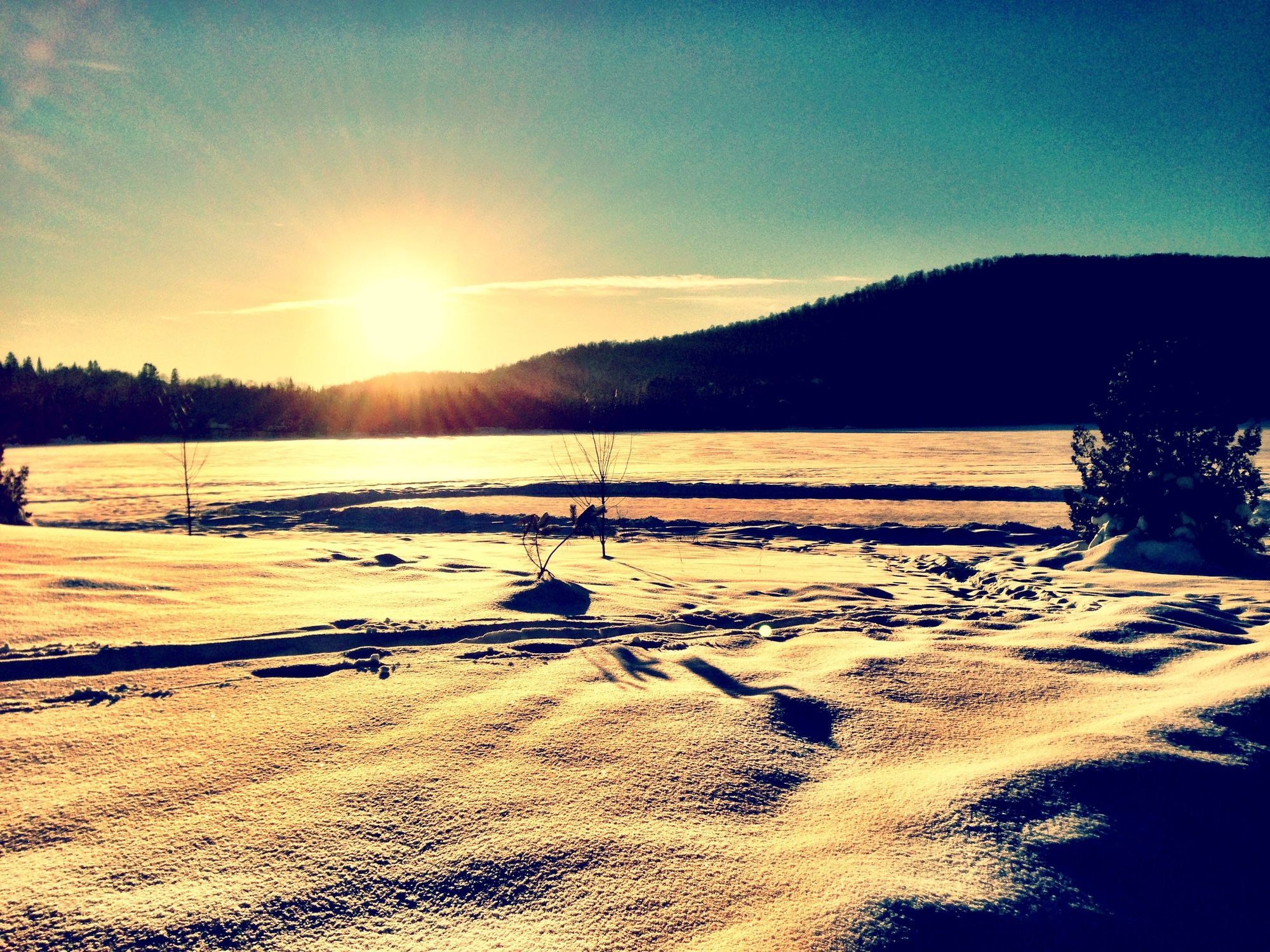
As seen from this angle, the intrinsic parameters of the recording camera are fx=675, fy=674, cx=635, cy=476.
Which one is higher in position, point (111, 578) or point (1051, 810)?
point (111, 578)

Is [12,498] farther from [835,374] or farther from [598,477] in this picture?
[835,374]

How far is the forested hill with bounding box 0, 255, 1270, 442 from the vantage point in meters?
39.0

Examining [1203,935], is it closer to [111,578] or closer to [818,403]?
[111,578]

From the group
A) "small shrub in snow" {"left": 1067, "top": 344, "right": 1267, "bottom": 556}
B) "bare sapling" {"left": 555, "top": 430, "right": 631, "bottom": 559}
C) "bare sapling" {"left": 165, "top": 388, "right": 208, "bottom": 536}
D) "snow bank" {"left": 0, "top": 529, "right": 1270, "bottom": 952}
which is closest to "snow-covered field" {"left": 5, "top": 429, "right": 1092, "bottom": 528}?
"bare sapling" {"left": 165, "top": 388, "right": 208, "bottom": 536}

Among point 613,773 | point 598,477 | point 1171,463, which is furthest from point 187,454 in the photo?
point 1171,463

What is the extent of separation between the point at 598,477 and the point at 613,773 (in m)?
14.6

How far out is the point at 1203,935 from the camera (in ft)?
5.36

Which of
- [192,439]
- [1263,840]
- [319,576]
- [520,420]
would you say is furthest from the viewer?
[520,420]

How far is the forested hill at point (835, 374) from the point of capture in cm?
3897

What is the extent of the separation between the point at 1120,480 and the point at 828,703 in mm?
7384

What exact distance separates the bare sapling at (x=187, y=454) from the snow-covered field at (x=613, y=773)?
24.5 feet

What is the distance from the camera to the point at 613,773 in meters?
2.32

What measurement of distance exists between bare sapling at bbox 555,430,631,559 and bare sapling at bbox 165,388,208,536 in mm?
6210

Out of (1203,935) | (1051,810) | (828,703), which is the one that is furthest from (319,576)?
(1203,935)
